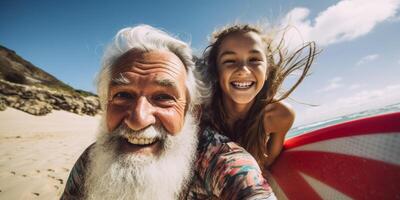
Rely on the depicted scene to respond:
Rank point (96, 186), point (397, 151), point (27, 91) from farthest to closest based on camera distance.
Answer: point (27, 91) → point (397, 151) → point (96, 186)

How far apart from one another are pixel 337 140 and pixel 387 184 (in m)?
0.71

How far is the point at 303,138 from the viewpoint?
3.07 meters

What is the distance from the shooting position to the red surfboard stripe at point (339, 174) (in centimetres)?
187

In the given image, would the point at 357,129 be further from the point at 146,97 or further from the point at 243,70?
the point at 146,97

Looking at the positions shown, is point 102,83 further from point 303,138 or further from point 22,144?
point 22,144

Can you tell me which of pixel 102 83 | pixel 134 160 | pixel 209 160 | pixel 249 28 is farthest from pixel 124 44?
pixel 249 28

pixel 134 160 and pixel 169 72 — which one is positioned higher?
pixel 169 72

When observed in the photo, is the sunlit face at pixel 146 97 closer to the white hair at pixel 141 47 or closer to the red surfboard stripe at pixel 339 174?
the white hair at pixel 141 47

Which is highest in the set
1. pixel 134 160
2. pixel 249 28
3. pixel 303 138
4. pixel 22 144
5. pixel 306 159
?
pixel 249 28

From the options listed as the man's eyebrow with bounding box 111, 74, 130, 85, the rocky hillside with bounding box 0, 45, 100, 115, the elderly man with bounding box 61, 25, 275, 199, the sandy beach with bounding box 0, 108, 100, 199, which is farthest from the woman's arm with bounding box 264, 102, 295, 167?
the rocky hillside with bounding box 0, 45, 100, 115

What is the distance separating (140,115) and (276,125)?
2098mm

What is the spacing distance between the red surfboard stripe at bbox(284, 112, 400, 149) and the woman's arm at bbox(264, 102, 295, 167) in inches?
7.0

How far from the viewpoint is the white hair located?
2109 millimetres

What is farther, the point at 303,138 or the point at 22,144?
the point at 22,144
